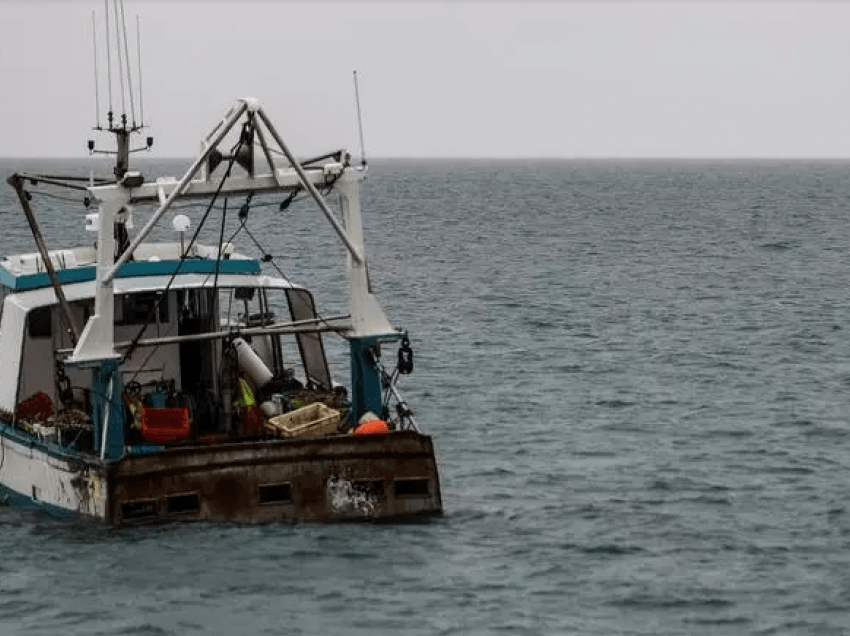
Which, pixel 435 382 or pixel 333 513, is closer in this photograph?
pixel 333 513

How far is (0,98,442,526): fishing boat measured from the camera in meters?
26.6

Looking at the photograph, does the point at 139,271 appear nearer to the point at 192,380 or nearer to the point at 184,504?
the point at 192,380

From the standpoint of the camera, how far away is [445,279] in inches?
3041

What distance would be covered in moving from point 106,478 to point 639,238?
8437cm

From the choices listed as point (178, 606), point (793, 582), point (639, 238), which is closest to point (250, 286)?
point (178, 606)

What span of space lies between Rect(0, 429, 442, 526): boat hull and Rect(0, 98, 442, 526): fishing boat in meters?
0.02

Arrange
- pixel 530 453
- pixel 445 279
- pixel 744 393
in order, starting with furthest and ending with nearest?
pixel 445 279, pixel 744 393, pixel 530 453

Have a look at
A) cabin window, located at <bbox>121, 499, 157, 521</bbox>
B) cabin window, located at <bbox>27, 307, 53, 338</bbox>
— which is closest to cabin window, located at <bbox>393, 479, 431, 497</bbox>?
cabin window, located at <bbox>121, 499, 157, 521</bbox>

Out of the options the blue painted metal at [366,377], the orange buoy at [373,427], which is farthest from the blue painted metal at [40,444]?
the blue painted metal at [366,377]

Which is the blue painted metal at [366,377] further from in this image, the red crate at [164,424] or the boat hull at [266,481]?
the red crate at [164,424]

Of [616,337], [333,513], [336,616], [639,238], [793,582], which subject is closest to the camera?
[336,616]

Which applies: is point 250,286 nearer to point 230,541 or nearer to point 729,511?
point 230,541

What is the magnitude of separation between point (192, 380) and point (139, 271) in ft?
7.54

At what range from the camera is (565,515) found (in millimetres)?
29516
